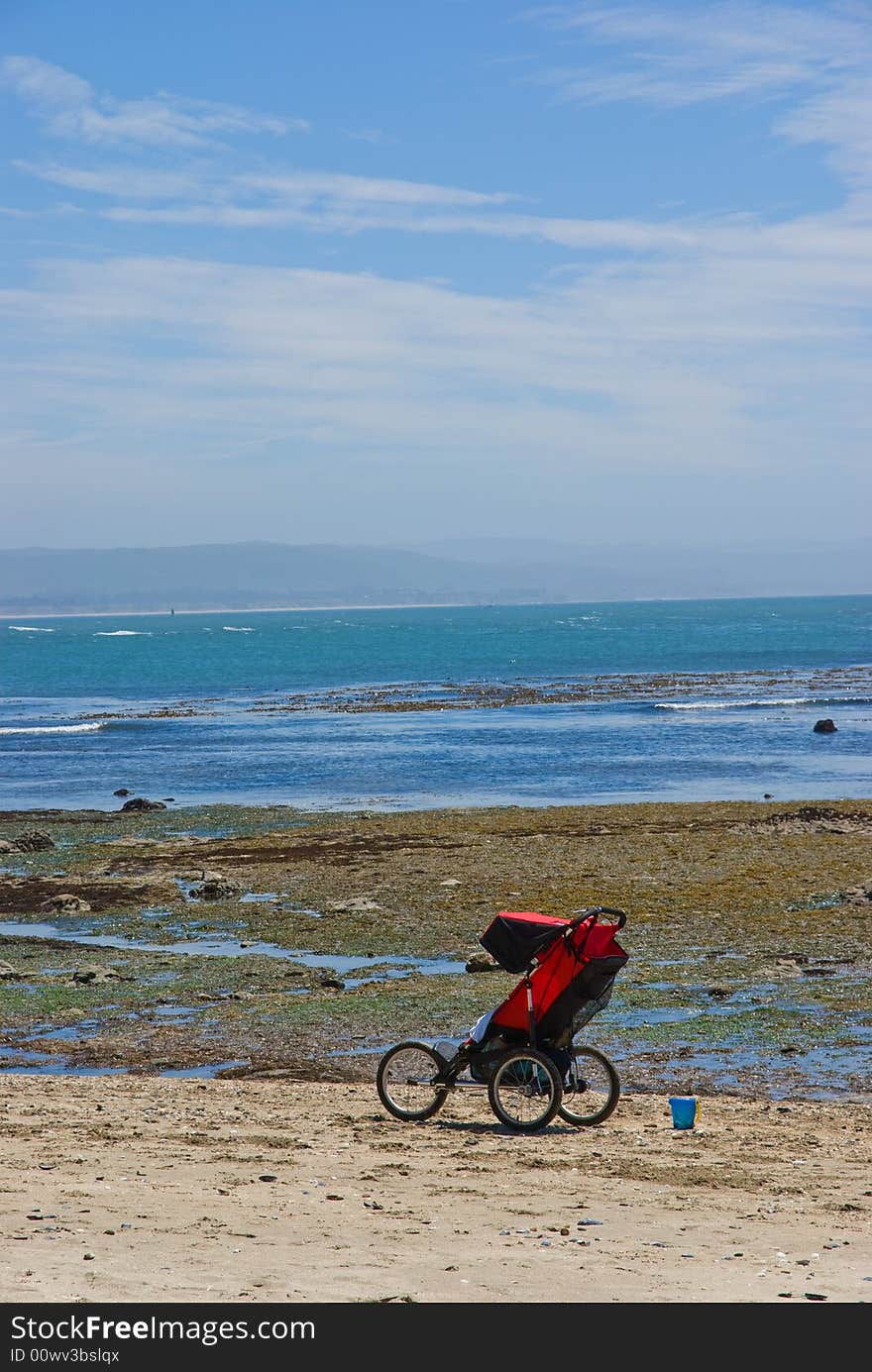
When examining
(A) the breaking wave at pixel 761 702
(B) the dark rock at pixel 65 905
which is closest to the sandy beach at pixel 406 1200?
(B) the dark rock at pixel 65 905

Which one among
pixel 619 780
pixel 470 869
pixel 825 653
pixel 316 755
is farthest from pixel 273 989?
pixel 825 653

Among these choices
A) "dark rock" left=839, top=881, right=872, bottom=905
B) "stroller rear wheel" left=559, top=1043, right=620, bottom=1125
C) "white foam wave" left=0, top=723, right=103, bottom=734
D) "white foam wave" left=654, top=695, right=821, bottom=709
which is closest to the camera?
"stroller rear wheel" left=559, top=1043, right=620, bottom=1125

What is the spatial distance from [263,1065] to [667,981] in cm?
570

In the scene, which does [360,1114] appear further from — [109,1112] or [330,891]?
[330,891]

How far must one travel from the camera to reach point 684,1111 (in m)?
11.6

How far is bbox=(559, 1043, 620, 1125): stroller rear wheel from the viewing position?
11.9m

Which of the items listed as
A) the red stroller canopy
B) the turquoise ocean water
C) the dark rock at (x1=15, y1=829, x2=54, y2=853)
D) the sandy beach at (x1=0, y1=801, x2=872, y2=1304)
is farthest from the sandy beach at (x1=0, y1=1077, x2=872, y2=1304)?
the turquoise ocean water

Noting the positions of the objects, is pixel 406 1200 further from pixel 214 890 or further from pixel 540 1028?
pixel 214 890

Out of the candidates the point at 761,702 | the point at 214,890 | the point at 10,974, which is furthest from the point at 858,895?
the point at 761,702

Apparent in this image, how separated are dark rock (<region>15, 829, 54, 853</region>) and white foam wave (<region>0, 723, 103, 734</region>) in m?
32.0

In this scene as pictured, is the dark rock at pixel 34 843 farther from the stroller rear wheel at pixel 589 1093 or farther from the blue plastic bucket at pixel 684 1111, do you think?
the blue plastic bucket at pixel 684 1111

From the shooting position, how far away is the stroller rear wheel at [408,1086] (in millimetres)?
12203

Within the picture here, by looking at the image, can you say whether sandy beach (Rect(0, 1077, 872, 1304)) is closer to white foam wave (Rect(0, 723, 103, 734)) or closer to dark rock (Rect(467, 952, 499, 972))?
dark rock (Rect(467, 952, 499, 972))

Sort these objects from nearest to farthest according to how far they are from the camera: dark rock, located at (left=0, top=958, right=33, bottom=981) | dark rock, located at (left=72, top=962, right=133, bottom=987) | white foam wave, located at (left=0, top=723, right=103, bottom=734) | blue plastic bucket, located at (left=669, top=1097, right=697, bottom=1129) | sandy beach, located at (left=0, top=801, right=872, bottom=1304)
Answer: sandy beach, located at (left=0, top=801, right=872, bottom=1304) → blue plastic bucket, located at (left=669, top=1097, right=697, bottom=1129) → dark rock, located at (left=72, top=962, right=133, bottom=987) → dark rock, located at (left=0, top=958, right=33, bottom=981) → white foam wave, located at (left=0, top=723, right=103, bottom=734)
